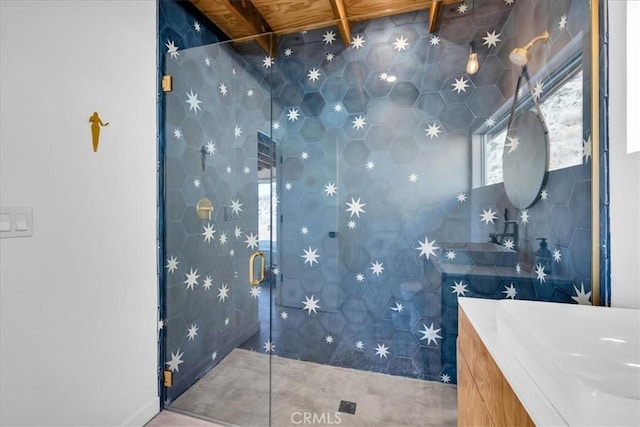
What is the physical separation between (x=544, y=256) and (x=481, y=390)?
803 millimetres

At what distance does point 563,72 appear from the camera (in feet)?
3.84

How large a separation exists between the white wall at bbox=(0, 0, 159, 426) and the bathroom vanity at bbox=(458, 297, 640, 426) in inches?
63.5

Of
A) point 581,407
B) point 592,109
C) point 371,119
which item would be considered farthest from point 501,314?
point 371,119

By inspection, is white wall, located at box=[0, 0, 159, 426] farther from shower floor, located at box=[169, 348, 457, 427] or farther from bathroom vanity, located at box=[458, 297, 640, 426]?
bathroom vanity, located at box=[458, 297, 640, 426]

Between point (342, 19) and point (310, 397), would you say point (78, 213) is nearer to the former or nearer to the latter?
point (310, 397)

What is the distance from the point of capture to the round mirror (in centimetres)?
129

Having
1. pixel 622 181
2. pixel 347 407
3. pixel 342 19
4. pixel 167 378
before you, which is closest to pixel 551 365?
pixel 622 181

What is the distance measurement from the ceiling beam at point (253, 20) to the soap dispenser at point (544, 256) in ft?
6.46

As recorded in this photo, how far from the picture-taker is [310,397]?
170 centimetres

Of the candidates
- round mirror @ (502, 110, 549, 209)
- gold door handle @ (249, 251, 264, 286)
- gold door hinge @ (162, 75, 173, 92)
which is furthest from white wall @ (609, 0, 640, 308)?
gold door hinge @ (162, 75, 173, 92)

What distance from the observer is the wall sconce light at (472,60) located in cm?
161

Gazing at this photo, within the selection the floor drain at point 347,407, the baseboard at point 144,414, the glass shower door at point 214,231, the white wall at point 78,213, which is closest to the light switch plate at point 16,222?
the white wall at point 78,213

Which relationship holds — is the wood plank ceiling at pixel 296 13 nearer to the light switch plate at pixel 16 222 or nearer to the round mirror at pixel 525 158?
the round mirror at pixel 525 158

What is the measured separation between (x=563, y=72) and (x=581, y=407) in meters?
Answer: 1.31
